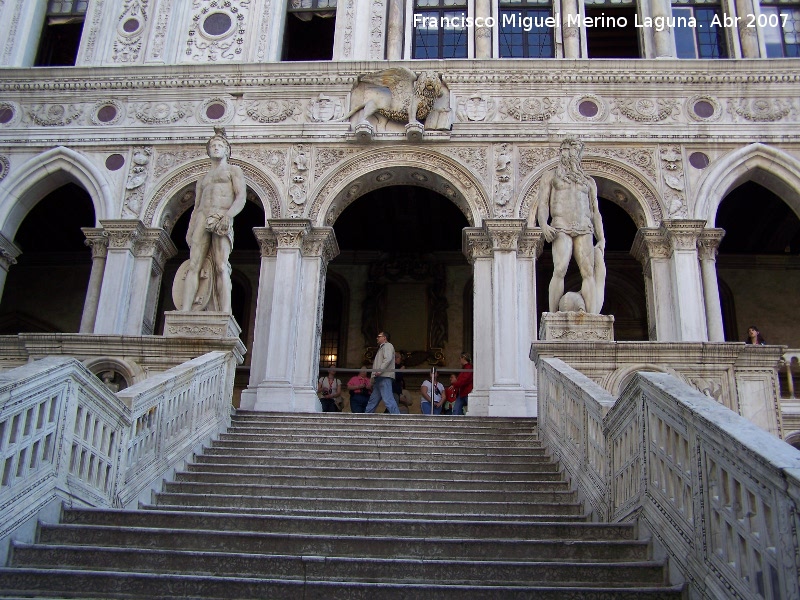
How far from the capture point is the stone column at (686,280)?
15.9 m

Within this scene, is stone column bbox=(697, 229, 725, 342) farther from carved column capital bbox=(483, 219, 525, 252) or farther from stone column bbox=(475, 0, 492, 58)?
stone column bbox=(475, 0, 492, 58)

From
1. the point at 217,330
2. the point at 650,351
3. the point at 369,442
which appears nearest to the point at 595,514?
the point at 369,442

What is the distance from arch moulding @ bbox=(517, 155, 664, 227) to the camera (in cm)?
1689

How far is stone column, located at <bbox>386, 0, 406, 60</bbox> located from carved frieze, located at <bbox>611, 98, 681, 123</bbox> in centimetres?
477

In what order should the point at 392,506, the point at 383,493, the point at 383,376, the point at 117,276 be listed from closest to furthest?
1. the point at 392,506
2. the point at 383,493
3. the point at 383,376
4. the point at 117,276

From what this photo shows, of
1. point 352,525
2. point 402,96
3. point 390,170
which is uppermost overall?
point 402,96

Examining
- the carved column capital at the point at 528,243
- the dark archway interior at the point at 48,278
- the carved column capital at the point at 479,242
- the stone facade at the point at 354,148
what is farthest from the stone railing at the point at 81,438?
the dark archway interior at the point at 48,278

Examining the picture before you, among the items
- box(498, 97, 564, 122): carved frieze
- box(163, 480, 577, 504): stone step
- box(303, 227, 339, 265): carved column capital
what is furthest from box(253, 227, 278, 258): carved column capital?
box(163, 480, 577, 504): stone step

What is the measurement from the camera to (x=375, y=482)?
909 centimetres

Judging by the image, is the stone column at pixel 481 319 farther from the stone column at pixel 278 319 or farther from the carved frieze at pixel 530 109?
the stone column at pixel 278 319

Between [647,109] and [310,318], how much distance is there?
8112 mm

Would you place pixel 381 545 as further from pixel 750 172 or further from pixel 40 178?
pixel 40 178

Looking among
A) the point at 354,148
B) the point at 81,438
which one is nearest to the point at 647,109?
the point at 354,148

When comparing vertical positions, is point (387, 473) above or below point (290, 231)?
below
